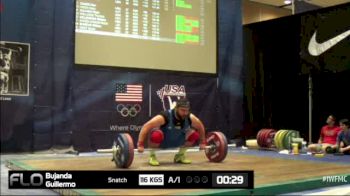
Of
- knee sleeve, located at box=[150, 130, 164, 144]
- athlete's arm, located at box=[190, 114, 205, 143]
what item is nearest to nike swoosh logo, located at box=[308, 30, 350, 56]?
athlete's arm, located at box=[190, 114, 205, 143]

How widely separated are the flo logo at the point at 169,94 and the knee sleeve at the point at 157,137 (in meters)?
2.74

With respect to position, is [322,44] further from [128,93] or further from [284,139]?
[128,93]

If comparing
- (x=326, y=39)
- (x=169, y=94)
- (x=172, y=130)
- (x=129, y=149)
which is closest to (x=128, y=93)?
(x=169, y=94)

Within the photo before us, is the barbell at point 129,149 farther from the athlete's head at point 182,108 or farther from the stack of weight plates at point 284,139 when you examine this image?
the stack of weight plates at point 284,139

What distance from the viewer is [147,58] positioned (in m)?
7.46

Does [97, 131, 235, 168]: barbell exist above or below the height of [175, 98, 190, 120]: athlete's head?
below

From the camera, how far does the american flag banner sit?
7238 millimetres

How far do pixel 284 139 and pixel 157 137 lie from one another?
318 centimetres

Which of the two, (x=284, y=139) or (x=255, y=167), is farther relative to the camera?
(x=284, y=139)

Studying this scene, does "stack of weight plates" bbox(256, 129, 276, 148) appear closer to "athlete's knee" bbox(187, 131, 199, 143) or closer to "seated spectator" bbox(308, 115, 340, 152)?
"seated spectator" bbox(308, 115, 340, 152)

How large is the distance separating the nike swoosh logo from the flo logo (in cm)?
256

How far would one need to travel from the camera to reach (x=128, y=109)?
7.36 m

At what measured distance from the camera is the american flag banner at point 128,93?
285 inches

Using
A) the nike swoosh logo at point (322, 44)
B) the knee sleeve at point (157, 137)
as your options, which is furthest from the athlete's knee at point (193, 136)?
the nike swoosh logo at point (322, 44)
